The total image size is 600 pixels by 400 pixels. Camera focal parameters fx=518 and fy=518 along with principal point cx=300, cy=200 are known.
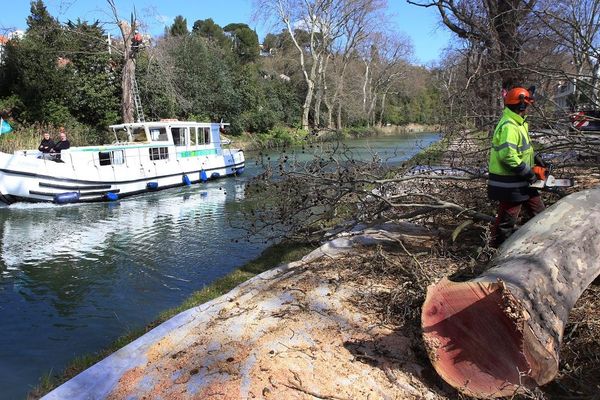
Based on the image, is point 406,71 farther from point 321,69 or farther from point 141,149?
point 141,149

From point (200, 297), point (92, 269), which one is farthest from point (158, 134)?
point (200, 297)

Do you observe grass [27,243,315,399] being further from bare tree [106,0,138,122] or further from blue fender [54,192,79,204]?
bare tree [106,0,138,122]

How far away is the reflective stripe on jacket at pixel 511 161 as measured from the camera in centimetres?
502

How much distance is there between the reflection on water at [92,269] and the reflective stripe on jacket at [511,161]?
3.53 meters

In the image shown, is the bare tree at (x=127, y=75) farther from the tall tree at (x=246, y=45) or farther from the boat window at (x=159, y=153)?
the tall tree at (x=246, y=45)

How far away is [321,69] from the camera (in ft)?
161

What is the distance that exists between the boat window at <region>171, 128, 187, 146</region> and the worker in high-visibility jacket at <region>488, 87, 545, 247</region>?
17.8 metres

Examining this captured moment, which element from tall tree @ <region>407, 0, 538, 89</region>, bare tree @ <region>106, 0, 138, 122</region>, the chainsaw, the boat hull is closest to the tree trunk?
bare tree @ <region>106, 0, 138, 122</region>

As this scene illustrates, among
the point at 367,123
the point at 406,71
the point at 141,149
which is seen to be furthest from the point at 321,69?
the point at 141,149

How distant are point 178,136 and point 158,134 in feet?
2.65

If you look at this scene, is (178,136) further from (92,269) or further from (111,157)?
(92,269)

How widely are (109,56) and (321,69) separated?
80.7 ft

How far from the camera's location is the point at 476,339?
3.35m

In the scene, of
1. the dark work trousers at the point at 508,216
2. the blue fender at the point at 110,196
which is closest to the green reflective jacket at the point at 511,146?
the dark work trousers at the point at 508,216
